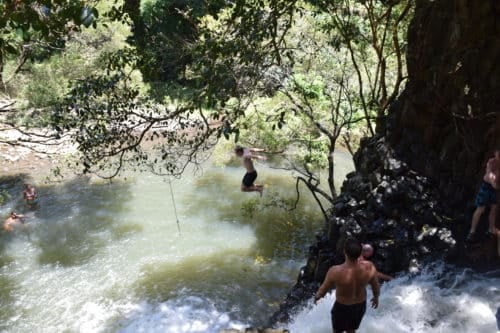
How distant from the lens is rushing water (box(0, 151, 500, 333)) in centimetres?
694

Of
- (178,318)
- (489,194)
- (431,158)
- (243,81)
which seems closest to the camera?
(489,194)

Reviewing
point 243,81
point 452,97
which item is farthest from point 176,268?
point 452,97

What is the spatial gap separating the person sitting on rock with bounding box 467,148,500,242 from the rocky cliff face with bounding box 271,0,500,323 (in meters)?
0.35

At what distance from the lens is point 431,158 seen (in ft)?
27.1

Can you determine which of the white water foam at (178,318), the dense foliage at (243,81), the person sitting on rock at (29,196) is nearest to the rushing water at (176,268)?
the white water foam at (178,318)

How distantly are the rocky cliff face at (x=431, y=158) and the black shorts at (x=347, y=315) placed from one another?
93.0 inches

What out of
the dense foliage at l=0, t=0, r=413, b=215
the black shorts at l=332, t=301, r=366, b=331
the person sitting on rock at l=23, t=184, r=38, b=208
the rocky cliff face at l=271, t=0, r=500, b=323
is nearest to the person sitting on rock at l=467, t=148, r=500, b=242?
the rocky cliff face at l=271, t=0, r=500, b=323

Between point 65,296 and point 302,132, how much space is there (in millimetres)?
7690

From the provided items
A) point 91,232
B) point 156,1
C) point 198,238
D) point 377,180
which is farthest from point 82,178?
point 377,180

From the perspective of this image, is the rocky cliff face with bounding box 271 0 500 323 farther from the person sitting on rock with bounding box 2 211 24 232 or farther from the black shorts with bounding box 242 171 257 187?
the person sitting on rock with bounding box 2 211 24 232

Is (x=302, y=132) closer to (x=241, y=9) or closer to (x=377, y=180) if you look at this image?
(x=377, y=180)

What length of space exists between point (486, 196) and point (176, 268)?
8460mm

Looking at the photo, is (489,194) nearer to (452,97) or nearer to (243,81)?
(452,97)

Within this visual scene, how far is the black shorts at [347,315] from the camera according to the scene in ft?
17.4
